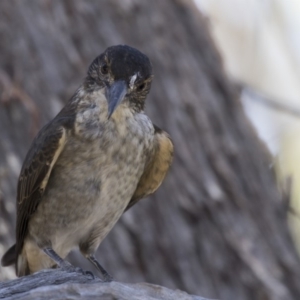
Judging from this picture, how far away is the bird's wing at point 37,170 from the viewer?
19.2 feet

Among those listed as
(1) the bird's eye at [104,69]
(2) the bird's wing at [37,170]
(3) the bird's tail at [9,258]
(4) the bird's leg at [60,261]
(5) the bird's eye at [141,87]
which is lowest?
(3) the bird's tail at [9,258]

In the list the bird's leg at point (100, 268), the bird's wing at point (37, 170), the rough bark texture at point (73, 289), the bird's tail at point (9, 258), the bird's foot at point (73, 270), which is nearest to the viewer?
the rough bark texture at point (73, 289)

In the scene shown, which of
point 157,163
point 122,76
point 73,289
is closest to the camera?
point 73,289

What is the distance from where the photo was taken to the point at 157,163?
246 inches

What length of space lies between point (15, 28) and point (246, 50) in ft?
9.26

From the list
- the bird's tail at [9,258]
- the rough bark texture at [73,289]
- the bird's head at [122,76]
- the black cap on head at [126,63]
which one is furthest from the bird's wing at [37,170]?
the rough bark texture at [73,289]

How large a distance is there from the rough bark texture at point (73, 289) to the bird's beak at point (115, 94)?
3.03 feet

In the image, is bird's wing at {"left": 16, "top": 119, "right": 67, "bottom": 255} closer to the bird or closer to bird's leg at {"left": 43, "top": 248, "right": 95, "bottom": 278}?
the bird

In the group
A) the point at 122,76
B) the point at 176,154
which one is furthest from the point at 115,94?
the point at 176,154

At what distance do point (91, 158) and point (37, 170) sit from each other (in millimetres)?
314

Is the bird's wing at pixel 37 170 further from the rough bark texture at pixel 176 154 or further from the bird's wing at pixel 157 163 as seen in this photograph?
the rough bark texture at pixel 176 154

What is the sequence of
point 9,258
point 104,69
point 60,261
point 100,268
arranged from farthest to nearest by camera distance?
1. point 9,258
2. point 100,268
3. point 60,261
4. point 104,69

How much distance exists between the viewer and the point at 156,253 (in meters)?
7.25

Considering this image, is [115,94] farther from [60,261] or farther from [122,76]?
[60,261]
